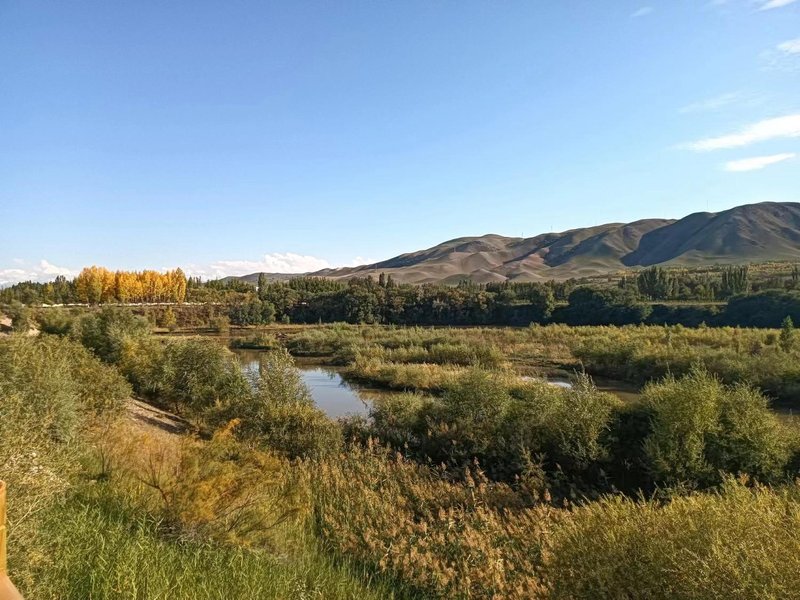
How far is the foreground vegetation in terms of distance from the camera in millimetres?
5008

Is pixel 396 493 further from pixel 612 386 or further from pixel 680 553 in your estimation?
pixel 612 386

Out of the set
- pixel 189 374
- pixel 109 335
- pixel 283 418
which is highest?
pixel 109 335

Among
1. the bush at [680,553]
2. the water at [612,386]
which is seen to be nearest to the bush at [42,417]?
the bush at [680,553]

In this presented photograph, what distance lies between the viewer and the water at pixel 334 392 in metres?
27.3

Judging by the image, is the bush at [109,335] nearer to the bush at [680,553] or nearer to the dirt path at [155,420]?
the dirt path at [155,420]

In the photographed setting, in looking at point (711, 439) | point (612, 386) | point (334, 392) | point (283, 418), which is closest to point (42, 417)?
point (283, 418)

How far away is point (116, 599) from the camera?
13.2 ft

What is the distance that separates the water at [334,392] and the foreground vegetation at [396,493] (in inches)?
224

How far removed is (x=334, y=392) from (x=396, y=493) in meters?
21.1

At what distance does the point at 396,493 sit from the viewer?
12.0 metres

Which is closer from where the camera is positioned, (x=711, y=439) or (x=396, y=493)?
(x=396, y=493)

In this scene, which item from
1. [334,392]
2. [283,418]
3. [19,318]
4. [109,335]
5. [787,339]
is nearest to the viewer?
[283,418]

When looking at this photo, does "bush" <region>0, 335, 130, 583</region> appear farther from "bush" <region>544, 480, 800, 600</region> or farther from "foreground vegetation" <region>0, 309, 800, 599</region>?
"bush" <region>544, 480, 800, 600</region>

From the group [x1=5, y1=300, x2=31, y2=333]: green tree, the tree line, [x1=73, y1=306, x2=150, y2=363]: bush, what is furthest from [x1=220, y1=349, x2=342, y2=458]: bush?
the tree line
